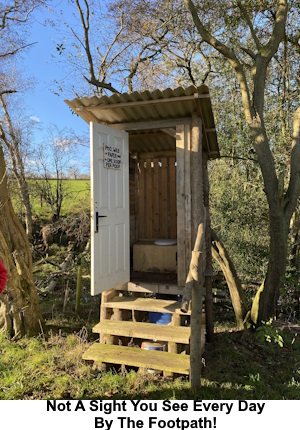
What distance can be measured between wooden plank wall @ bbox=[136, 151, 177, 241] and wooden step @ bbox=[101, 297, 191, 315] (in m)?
2.24

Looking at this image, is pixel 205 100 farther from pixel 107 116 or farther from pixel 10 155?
pixel 10 155

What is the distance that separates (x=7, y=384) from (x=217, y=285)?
235 inches

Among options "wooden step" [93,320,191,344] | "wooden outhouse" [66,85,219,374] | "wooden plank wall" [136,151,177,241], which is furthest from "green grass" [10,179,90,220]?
"wooden step" [93,320,191,344]

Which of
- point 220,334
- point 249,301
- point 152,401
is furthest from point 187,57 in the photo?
point 152,401

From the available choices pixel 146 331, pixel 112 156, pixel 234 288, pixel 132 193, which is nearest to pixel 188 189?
pixel 112 156

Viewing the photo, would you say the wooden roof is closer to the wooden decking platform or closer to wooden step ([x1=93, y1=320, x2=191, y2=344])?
the wooden decking platform

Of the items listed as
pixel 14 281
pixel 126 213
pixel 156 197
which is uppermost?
pixel 156 197

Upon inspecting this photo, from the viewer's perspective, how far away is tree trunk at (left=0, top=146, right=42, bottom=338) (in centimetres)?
503

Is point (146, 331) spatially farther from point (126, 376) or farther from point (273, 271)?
point (273, 271)

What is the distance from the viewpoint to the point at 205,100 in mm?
4062

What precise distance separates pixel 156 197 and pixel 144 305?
287 centimetres

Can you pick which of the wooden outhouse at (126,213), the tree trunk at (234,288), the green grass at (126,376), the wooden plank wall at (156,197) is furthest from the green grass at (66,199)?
the green grass at (126,376)

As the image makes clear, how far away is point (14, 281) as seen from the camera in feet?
16.7

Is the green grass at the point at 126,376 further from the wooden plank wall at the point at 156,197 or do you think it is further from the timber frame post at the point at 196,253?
the wooden plank wall at the point at 156,197
